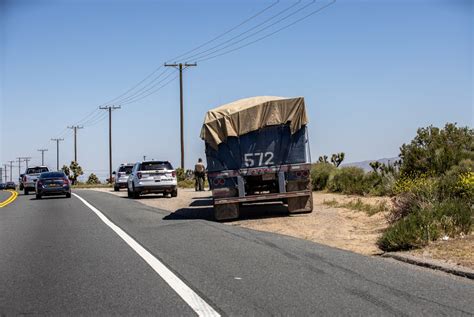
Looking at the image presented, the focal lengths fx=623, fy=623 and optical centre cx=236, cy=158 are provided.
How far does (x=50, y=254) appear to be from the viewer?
11.9 meters

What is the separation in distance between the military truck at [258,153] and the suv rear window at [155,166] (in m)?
13.8

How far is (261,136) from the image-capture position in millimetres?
18234

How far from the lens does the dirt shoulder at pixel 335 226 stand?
10.7 metres

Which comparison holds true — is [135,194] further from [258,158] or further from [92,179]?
[92,179]

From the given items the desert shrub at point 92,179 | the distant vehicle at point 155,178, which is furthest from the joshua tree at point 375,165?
the desert shrub at point 92,179

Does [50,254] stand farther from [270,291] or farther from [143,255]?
[270,291]

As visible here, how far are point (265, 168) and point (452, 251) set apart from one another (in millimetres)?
8168

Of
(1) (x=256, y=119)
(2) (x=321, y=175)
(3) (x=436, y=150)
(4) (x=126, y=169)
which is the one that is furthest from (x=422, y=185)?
(4) (x=126, y=169)

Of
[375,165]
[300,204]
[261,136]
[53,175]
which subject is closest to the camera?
[261,136]

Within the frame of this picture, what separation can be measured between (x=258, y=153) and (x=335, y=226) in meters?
3.51

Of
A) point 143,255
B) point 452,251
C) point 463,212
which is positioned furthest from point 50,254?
point 463,212

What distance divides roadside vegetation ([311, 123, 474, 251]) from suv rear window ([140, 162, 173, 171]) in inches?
294

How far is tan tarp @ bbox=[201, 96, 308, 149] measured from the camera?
711 inches

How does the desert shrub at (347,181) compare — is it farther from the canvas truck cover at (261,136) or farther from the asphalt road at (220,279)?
the asphalt road at (220,279)
